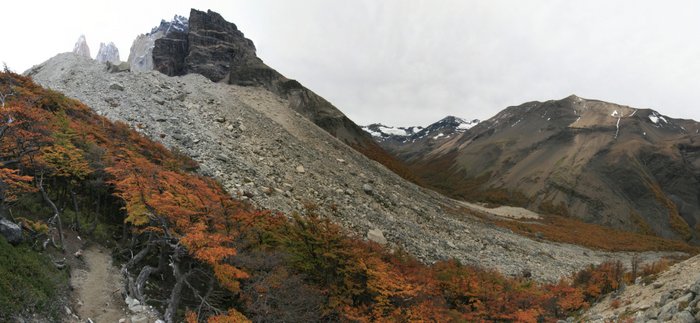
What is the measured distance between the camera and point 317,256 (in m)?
20.2

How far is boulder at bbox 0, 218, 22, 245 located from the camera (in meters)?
A: 13.1

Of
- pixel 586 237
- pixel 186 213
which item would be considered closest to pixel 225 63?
pixel 186 213

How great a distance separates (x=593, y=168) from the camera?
404ft

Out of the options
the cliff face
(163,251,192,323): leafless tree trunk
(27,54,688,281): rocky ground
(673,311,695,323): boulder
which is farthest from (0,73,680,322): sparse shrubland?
the cliff face

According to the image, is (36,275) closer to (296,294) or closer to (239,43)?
(296,294)

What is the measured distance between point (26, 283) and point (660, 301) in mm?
24063

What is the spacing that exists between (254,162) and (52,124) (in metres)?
15.0

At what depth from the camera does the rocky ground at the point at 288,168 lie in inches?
1224

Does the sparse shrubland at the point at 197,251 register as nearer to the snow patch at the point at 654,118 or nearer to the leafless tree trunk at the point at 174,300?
the leafless tree trunk at the point at 174,300

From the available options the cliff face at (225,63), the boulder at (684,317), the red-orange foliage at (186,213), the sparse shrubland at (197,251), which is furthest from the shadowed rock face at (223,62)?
the boulder at (684,317)

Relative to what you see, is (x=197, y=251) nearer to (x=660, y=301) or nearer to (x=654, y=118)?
(x=660, y=301)

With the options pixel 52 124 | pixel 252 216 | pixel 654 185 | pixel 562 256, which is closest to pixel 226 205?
pixel 252 216

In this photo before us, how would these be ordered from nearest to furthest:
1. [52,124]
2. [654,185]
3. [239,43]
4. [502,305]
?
[52,124], [502,305], [239,43], [654,185]

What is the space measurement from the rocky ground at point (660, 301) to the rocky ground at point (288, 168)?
12.3 meters
